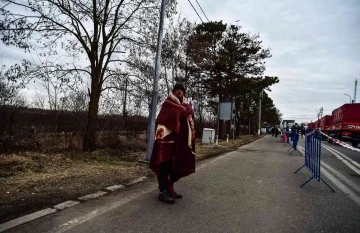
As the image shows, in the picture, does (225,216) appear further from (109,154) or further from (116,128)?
(116,128)

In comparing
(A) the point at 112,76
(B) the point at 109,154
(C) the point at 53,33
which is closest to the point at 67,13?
(C) the point at 53,33

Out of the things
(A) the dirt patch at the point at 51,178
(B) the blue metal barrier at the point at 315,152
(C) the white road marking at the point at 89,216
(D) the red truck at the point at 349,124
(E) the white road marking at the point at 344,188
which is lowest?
(C) the white road marking at the point at 89,216

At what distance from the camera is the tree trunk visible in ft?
34.3

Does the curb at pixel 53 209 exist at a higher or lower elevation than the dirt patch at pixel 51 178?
lower

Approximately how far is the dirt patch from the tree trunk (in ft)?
4.77

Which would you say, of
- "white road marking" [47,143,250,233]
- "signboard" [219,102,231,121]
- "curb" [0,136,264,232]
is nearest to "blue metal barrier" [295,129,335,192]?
→ "white road marking" [47,143,250,233]

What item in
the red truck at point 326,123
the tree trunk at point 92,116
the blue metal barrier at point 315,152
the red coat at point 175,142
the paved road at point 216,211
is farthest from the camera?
the red truck at point 326,123

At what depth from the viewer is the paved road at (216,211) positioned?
366cm

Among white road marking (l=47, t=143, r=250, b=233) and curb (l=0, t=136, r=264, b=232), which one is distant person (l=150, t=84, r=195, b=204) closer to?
white road marking (l=47, t=143, r=250, b=233)

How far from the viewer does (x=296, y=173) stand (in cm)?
840

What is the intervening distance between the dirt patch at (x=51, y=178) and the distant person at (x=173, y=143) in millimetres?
1461

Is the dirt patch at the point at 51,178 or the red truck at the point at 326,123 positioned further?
the red truck at the point at 326,123

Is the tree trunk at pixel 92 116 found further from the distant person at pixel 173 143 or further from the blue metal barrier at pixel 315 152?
the blue metal barrier at pixel 315 152

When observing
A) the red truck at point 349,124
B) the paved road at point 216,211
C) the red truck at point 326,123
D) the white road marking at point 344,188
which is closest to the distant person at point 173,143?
the paved road at point 216,211
